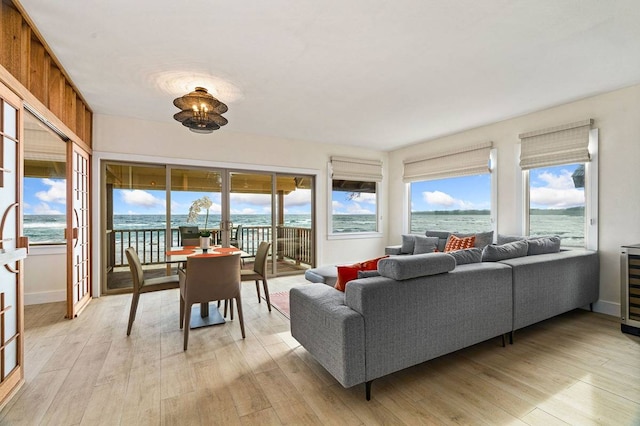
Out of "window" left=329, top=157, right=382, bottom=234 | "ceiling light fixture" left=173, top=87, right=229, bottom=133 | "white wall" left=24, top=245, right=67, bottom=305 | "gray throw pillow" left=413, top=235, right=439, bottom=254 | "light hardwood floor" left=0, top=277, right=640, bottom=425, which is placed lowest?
"light hardwood floor" left=0, top=277, right=640, bottom=425

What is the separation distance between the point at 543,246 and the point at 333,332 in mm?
2787

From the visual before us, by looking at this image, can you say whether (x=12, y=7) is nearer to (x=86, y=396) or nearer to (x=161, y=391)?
(x=86, y=396)

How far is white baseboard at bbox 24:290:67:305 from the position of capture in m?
3.64

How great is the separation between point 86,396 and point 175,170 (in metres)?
3.33

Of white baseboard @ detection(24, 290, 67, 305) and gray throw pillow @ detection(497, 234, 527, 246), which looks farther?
gray throw pillow @ detection(497, 234, 527, 246)

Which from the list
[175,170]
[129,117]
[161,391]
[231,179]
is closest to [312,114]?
[231,179]

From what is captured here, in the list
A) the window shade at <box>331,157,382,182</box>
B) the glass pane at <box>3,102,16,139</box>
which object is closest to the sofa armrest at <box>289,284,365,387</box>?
the glass pane at <box>3,102,16,139</box>

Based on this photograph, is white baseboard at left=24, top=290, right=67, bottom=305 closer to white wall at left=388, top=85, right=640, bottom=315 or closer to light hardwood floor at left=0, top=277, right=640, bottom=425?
light hardwood floor at left=0, top=277, right=640, bottom=425

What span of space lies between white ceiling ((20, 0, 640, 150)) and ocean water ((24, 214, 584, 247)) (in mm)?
1534

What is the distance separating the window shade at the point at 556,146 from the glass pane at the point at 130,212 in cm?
521

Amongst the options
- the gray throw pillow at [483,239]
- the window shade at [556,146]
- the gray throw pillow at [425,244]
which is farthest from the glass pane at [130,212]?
the window shade at [556,146]

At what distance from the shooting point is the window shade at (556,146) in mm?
3447

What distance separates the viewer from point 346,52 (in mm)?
2461

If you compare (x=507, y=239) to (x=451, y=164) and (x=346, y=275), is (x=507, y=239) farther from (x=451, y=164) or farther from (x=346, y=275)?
(x=346, y=275)
